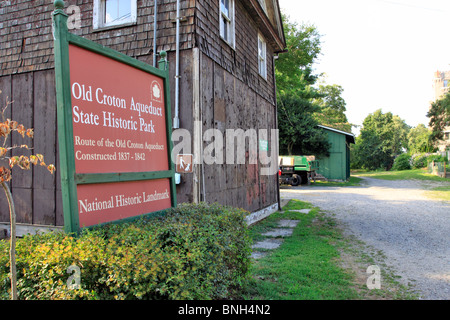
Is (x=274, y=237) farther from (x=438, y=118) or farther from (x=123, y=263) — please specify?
(x=438, y=118)

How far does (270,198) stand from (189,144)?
5.39 metres

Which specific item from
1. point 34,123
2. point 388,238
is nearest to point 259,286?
point 388,238

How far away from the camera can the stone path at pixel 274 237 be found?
596 centimetres

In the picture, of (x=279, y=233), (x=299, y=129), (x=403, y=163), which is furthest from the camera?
(x=403, y=163)

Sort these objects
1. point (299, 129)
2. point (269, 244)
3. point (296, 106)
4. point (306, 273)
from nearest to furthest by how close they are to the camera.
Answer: point (306, 273)
point (269, 244)
point (299, 129)
point (296, 106)

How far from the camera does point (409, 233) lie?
758cm

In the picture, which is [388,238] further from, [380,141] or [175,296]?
[380,141]

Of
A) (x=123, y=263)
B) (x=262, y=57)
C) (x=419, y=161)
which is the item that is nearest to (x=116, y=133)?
(x=123, y=263)

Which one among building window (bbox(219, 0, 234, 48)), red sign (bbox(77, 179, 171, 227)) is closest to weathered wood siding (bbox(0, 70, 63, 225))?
building window (bbox(219, 0, 234, 48))

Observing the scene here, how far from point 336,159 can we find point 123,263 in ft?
82.1

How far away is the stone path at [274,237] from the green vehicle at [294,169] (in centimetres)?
1287

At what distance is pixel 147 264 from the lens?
216 cm

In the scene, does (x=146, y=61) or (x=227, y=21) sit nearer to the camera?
(x=146, y=61)

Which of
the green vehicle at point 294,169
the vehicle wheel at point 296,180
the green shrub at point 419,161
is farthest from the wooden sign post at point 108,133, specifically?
the green shrub at point 419,161
